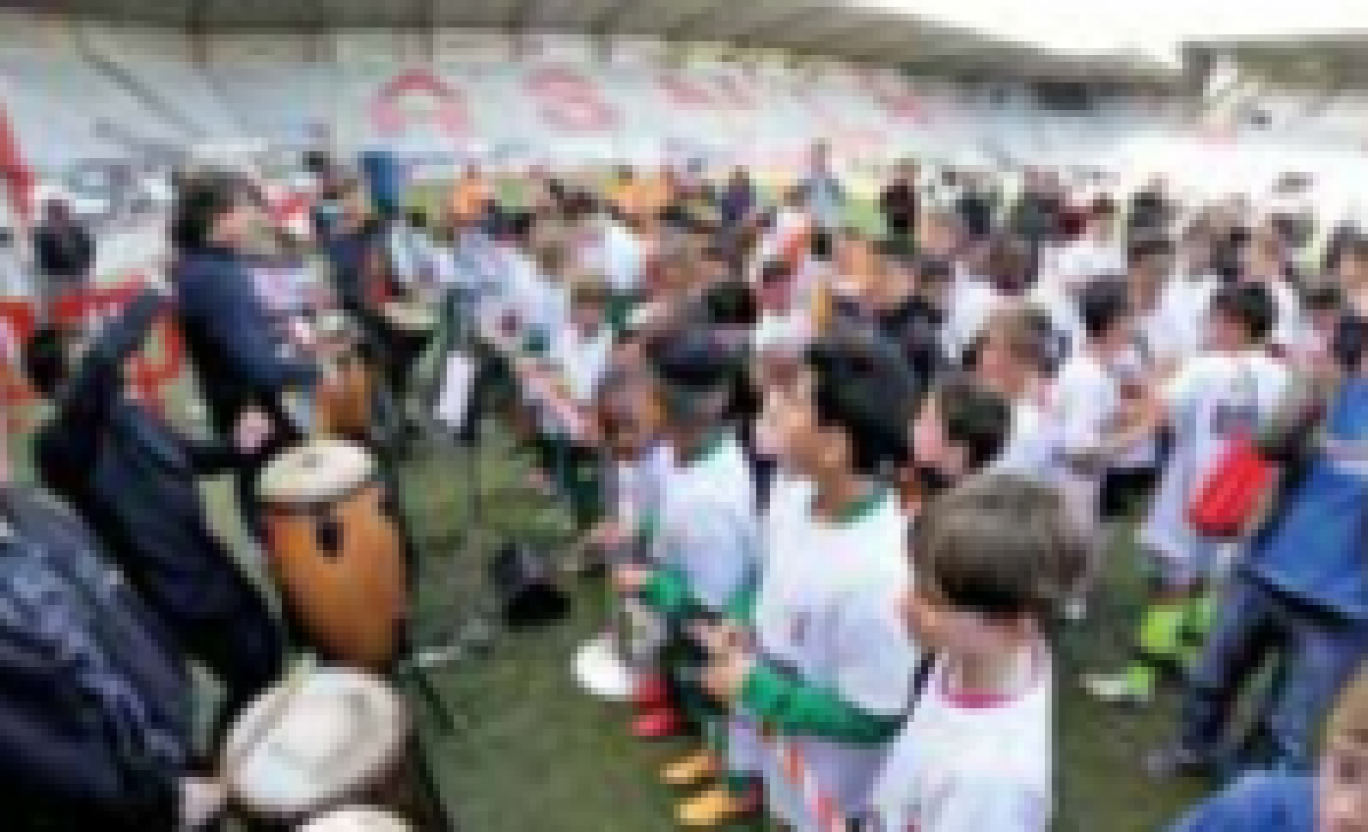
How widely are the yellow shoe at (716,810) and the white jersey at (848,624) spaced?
1238 mm

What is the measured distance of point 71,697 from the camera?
2.49 meters

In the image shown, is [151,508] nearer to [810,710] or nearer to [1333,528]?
[810,710]

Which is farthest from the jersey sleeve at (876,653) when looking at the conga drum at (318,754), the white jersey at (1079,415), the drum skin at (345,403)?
the drum skin at (345,403)

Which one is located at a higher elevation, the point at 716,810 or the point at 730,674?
the point at 730,674

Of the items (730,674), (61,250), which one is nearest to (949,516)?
(730,674)

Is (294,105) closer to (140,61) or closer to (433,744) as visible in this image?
(140,61)

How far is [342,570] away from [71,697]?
1.58 meters

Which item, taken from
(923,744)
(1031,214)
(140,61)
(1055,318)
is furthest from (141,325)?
(140,61)

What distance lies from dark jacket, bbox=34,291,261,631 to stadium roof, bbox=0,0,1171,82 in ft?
60.9

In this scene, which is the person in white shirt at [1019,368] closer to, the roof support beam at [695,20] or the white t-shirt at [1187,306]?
the white t-shirt at [1187,306]

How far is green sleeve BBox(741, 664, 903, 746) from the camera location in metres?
2.52

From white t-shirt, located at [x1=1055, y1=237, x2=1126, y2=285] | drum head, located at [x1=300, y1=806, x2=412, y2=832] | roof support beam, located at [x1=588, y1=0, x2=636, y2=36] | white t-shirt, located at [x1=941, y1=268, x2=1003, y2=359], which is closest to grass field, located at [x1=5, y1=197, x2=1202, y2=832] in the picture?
drum head, located at [x1=300, y1=806, x2=412, y2=832]

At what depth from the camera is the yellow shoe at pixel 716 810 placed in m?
3.95

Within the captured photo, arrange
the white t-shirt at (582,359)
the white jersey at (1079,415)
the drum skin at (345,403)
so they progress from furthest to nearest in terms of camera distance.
Answer: the white t-shirt at (582,359) < the drum skin at (345,403) < the white jersey at (1079,415)
